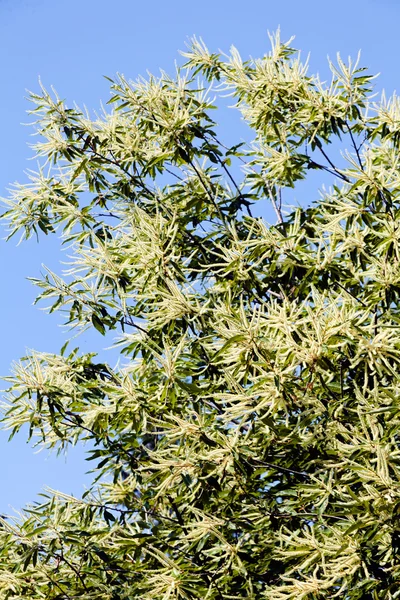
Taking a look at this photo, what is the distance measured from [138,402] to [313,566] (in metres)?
0.95

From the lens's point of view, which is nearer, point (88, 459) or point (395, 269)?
point (395, 269)

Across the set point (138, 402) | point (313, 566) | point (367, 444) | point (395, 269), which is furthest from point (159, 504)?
point (395, 269)

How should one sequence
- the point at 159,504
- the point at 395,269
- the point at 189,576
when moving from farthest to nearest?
the point at 159,504 → the point at 395,269 → the point at 189,576

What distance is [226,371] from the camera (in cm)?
340

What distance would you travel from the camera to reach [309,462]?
3637 millimetres

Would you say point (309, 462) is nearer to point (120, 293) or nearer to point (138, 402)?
point (138, 402)

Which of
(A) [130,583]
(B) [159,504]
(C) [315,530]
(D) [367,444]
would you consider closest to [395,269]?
(D) [367,444]

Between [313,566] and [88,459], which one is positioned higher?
[88,459]

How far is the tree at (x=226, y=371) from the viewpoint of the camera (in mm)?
3312

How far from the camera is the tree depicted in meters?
3.31

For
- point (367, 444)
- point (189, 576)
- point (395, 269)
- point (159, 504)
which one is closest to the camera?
point (367, 444)

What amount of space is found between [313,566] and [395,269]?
1271mm

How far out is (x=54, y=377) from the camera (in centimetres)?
429

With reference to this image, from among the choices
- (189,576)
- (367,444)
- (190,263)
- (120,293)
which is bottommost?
(189,576)
